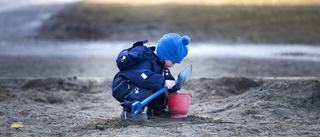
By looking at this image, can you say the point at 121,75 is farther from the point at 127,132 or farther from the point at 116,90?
the point at 127,132

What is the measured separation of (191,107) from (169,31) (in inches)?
275

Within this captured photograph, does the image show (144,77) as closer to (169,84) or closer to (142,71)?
(142,71)

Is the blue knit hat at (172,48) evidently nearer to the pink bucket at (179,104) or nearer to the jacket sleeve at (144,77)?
the jacket sleeve at (144,77)

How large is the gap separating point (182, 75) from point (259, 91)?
1064 mm

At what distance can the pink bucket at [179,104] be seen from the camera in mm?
3484

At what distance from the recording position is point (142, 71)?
10.7 feet

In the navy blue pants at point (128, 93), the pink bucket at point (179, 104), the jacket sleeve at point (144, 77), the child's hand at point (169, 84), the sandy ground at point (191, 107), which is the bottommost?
the sandy ground at point (191, 107)

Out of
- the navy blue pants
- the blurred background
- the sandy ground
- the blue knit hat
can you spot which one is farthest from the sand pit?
the blurred background

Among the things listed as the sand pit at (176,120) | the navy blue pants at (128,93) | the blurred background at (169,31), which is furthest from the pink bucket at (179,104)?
the blurred background at (169,31)

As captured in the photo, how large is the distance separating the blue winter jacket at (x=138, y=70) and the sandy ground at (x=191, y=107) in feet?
0.88

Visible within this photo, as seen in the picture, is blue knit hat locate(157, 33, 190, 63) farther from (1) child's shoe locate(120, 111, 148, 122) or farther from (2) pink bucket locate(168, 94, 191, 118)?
(1) child's shoe locate(120, 111, 148, 122)

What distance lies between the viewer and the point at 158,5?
1408 centimetres

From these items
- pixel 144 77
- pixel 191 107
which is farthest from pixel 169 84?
pixel 191 107

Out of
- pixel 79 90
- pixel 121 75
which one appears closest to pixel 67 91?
pixel 79 90
